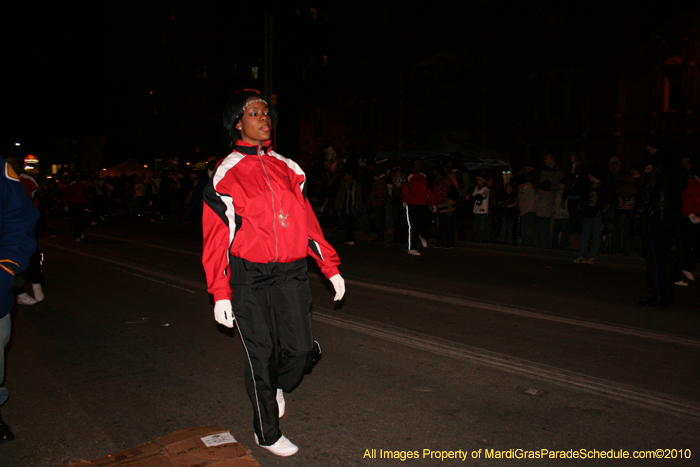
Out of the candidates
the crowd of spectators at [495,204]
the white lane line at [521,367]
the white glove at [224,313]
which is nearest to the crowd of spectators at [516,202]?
the crowd of spectators at [495,204]

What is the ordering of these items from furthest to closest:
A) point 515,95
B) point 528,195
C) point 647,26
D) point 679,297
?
point 515,95, point 647,26, point 528,195, point 679,297

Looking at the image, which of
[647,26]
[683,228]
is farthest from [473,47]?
[683,228]

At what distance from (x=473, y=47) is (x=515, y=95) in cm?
402

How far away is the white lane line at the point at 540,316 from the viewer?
19.6ft

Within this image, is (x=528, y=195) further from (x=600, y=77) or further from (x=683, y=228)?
(x=600, y=77)

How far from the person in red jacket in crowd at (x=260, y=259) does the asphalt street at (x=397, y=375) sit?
510 millimetres

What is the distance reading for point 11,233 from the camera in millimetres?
3234

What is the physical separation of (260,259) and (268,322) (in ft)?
1.17

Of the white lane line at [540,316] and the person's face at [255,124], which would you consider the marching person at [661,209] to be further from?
the person's face at [255,124]

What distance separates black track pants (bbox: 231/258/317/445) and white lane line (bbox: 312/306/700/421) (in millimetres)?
2272

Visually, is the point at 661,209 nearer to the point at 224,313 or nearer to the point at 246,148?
the point at 246,148

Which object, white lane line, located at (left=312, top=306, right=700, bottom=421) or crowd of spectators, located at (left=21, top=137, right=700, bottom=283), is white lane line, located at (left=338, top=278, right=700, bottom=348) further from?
crowd of spectators, located at (left=21, top=137, right=700, bottom=283)

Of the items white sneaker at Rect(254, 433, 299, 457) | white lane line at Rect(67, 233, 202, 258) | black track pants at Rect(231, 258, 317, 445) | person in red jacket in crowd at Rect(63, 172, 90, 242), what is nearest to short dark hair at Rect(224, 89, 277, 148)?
black track pants at Rect(231, 258, 317, 445)

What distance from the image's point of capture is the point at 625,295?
8.24 meters
